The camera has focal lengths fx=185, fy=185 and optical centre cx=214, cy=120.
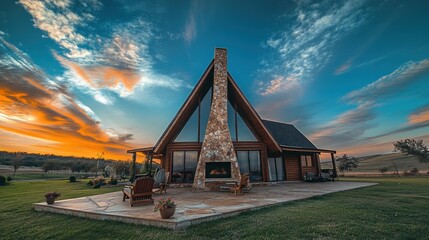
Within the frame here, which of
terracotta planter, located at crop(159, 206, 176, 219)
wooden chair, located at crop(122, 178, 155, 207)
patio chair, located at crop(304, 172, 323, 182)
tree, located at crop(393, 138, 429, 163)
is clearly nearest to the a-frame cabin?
patio chair, located at crop(304, 172, 323, 182)

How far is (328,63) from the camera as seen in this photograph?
14211 millimetres

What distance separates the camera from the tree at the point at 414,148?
27189 millimetres

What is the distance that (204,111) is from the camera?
13102 mm

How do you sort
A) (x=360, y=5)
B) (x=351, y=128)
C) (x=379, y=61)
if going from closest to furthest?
1. (x=360, y=5)
2. (x=379, y=61)
3. (x=351, y=128)

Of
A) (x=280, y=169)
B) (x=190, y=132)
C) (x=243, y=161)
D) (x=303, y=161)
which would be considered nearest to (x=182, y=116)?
(x=190, y=132)

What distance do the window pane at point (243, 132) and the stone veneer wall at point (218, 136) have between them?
1.81 m

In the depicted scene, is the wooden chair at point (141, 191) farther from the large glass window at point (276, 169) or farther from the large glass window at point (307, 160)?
the large glass window at point (307, 160)

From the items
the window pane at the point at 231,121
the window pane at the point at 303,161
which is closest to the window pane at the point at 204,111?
the window pane at the point at 231,121

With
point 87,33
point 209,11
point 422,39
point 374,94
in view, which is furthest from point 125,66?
point 374,94

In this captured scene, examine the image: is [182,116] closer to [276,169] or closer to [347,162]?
[276,169]

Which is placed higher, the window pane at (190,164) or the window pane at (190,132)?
the window pane at (190,132)

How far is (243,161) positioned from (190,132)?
4.09 meters

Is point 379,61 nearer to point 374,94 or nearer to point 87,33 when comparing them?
point 374,94

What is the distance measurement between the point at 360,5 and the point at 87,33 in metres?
14.9
